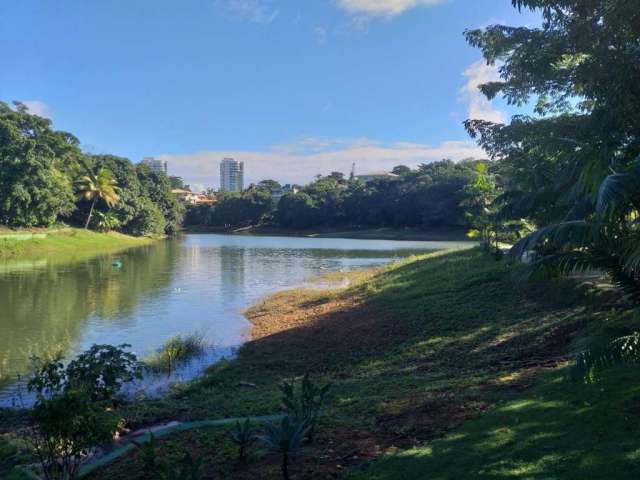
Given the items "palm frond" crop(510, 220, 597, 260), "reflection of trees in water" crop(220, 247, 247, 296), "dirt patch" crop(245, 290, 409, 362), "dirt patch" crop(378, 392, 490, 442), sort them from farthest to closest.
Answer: "reflection of trees in water" crop(220, 247, 247, 296) → "dirt patch" crop(245, 290, 409, 362) → "dirt patch" crop(378, 392, 490, 442) → "palm frond" crop(510, 220, 597, 260)

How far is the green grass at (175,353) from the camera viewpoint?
44.1 ft

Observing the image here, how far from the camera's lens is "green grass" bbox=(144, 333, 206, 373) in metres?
13.4

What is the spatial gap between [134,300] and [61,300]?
3273 mm

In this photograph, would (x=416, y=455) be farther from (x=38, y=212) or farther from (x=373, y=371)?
(x=38, y=212)

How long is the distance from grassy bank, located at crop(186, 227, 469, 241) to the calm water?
119ft

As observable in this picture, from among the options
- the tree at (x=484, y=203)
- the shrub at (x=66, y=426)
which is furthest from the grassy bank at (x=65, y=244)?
the shrub at (x=66, y=426)

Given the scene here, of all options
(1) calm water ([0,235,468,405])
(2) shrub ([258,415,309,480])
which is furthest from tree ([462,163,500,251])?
(2) shrub ([258,415,309,480])

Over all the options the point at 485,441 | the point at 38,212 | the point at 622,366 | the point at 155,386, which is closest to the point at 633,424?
the point at 485,441

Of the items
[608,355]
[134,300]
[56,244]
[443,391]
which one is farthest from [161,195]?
[608,355]

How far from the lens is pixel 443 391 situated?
7.76m

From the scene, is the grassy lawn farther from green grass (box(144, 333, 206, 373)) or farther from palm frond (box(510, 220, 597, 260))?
green grass (box(144, 333, 206, 373))

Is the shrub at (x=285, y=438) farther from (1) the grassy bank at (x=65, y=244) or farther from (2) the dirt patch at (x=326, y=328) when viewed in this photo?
(1) the grassy bank at (x=65, y=244)

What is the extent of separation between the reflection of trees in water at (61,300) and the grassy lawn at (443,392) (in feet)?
20.3

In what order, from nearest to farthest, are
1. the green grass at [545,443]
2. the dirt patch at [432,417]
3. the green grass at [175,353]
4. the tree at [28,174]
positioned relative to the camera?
the green grass at [545,443] < the dirt patch at [432,417] < the green grass at [175,353] < the tree at [28,174]
